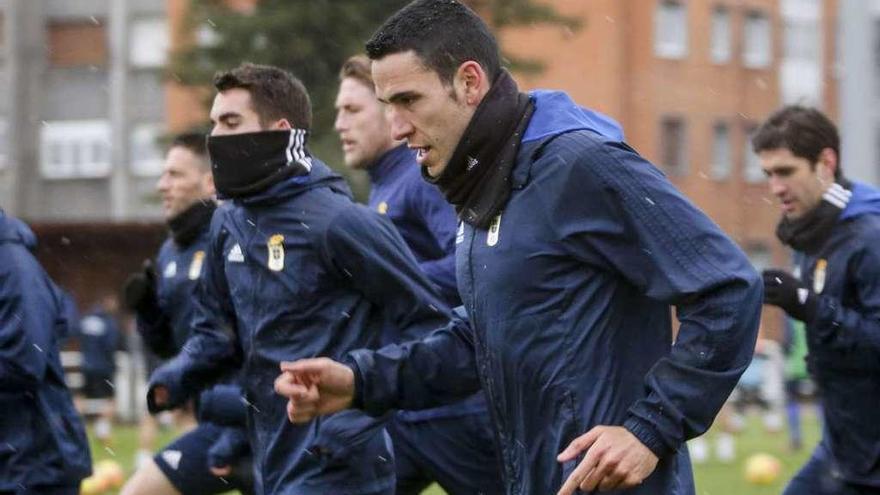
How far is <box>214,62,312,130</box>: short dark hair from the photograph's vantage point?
7391 millimetres

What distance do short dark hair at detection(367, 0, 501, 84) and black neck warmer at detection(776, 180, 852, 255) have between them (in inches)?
129

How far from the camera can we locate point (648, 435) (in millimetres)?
4746

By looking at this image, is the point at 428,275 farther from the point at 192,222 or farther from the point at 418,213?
the point at 192,222

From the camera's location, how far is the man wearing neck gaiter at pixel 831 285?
777 centimetres

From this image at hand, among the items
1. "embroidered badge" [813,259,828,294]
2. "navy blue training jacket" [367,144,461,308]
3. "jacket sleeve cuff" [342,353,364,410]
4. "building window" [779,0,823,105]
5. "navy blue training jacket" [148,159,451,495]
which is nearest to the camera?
"jacket sleeve cuff" [342,353,364,410]

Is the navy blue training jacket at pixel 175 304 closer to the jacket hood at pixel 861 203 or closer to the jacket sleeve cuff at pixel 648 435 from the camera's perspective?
the jacket hood at pixel 861 203

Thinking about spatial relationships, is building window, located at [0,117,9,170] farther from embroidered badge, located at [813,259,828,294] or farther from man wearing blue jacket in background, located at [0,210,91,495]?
embroidered badge, located at [813,259,828,294]

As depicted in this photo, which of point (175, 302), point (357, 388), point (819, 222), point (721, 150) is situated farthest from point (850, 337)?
point (721, 150)

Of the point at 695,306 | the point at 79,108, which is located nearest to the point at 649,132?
the point at 79,108

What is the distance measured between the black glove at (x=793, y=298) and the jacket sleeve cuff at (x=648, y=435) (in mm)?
3088

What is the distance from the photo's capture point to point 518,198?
5055 millimetres

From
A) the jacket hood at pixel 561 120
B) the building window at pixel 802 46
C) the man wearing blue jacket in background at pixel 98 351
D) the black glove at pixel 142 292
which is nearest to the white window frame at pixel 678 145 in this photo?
the building window at pixel 802 46

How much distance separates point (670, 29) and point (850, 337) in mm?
48731

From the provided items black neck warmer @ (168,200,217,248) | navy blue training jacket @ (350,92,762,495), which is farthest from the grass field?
navy blue training jacket @ (350,92,762,495)
